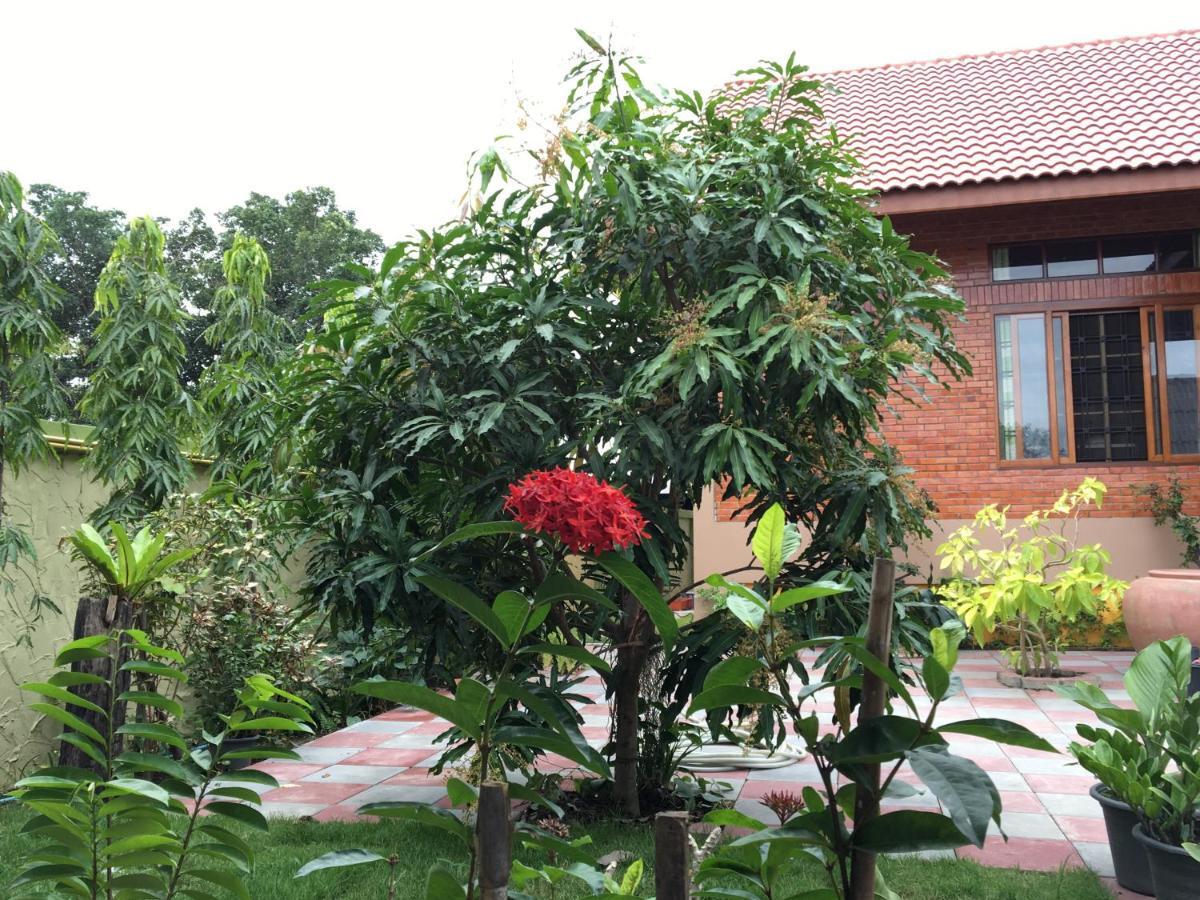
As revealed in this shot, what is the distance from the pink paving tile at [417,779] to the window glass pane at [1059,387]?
6.62 metres

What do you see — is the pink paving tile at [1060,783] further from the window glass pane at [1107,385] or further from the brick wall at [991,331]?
the window glass pane at [1107,385]

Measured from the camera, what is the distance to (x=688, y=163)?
3527mm

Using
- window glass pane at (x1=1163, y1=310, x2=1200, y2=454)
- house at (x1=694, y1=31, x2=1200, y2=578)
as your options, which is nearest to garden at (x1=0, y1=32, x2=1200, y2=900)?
house at (x1=694, y1=31, x2=1200, y2=578)

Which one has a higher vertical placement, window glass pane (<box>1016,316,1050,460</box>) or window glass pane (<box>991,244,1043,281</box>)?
window glass pane (<box>991,244,1043,281</box>)

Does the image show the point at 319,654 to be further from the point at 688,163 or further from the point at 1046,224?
the point at 1046,224

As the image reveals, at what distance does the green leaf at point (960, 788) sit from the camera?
0.88 metres

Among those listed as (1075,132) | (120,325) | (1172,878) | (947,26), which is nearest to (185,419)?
(120,325)

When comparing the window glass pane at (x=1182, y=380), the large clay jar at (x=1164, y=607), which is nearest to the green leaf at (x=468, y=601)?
the large clay jar at (x=1164, y=607)

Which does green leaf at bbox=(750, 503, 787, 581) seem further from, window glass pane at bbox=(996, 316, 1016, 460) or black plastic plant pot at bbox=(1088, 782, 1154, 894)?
window glass pane at bbox=(996, 316, 1016, 460)

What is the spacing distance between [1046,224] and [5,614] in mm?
8753

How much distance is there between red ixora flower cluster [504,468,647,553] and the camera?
1.40 meters

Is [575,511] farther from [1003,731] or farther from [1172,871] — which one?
[1172,871]

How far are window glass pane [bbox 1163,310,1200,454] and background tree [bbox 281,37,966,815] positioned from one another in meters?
6.17

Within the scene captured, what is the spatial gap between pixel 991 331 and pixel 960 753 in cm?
498
